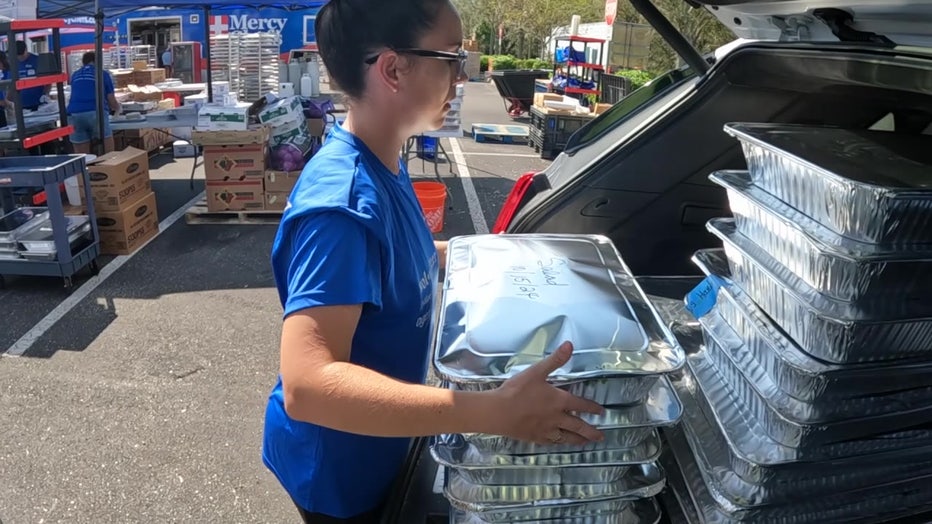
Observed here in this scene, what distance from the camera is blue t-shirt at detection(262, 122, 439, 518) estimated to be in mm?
1098

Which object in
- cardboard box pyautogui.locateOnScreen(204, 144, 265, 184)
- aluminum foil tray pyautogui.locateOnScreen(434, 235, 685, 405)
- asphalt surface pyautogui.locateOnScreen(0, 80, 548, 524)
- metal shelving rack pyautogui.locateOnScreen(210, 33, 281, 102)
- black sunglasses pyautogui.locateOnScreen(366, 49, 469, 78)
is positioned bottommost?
asphalt surface pyautogui.locateOnScreen(0, 80, 548, 524)

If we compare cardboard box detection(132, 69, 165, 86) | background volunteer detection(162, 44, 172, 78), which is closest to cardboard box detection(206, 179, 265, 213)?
cardboard box detection(132, 69, 165, 86)

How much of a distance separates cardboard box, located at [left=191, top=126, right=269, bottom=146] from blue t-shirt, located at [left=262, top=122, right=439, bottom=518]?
5588 millimetres

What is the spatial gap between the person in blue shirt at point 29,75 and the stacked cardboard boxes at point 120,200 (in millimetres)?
1784

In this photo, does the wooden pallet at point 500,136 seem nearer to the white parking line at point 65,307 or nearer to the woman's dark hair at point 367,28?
the white parking line at point 65,307

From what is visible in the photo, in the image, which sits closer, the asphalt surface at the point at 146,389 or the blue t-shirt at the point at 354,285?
the blue t-shirt at the point at 354,285

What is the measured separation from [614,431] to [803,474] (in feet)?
1.17

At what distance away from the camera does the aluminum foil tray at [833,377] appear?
1.10 m

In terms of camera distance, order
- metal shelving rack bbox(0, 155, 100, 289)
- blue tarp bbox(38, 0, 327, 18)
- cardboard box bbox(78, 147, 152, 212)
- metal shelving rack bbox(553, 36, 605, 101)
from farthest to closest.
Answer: metal shelving rack bbox(553, 36, 605, 101) → blue tarp bbox(38, 0, 327, 18) → cardboard box bbox(78, 147, 152, 212) → metal shelving rack bbox(0, 155, 100, 289)

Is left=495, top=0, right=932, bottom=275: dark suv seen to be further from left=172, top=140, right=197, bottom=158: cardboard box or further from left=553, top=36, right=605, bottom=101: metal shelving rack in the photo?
left=553, top=36, right=605, bottom=101: metal shelving rack

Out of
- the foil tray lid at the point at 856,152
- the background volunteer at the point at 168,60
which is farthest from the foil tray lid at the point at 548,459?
the background volunteer at the point at 168,60

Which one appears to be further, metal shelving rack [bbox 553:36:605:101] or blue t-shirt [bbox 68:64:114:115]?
metal shelving rack [bbox 553:36:605:101]

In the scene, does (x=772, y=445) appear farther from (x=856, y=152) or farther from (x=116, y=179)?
(x=116, y=179)

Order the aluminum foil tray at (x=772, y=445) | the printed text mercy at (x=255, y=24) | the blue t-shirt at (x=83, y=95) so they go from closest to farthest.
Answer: the aluminum foil tray at (x=772, y=445) < the blue t-shirt at (x=83, y=95) < the printed text mercy at (x=255, y=24)
